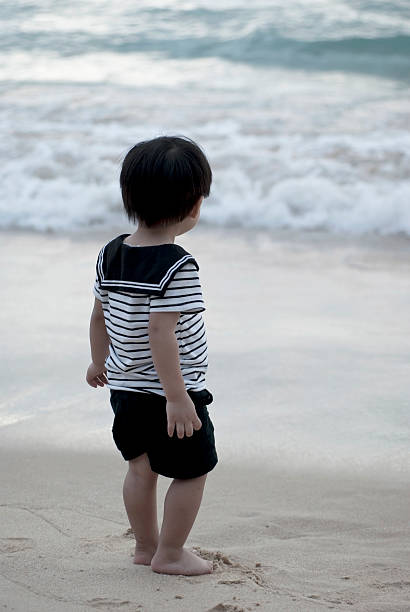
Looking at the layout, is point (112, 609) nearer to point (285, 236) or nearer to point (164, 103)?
point (285, 236)

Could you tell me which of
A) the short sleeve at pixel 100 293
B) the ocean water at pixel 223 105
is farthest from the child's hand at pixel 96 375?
the ocean water at pixel 223 105

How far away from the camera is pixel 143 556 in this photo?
210 centimetres

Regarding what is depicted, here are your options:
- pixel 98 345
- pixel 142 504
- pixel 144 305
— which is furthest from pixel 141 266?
pixel 142 504

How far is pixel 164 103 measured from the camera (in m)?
9.50

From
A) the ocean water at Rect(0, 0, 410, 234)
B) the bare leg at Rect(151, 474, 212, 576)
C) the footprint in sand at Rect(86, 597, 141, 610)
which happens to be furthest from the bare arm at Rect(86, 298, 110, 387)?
the ocean water at Rect(0, 0, 410, 234)

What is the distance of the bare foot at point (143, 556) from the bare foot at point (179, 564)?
45mm

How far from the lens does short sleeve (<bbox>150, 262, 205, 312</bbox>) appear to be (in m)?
1.86

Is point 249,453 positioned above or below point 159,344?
below

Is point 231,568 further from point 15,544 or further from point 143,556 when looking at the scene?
point 15,544

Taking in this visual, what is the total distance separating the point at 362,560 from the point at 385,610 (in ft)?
1.07

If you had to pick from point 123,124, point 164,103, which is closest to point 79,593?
point 123,124

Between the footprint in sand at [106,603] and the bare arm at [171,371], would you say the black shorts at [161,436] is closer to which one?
the bare arm at [171,371]

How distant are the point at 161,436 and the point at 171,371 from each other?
0.20 meters

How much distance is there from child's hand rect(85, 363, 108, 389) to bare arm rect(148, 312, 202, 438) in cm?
37
